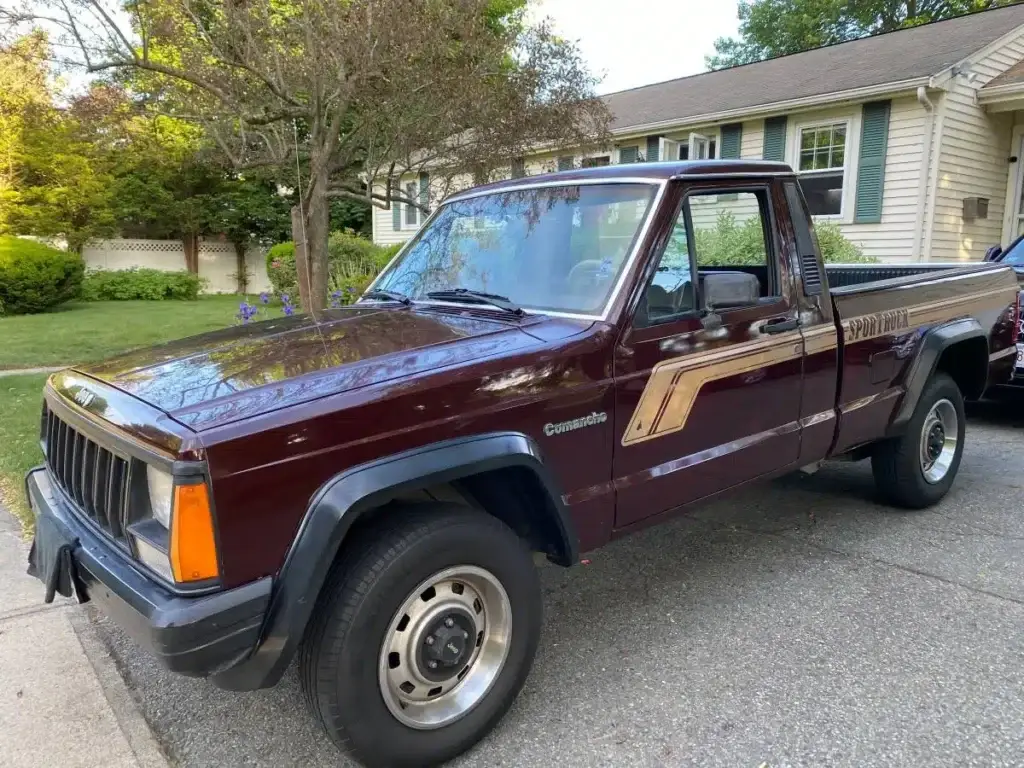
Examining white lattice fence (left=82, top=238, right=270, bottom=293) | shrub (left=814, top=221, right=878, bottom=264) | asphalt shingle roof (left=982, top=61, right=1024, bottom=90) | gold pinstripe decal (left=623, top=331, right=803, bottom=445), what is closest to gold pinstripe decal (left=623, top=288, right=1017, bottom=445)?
gold pinstripe decal (left=623, top=331, right=803, bottom=445)

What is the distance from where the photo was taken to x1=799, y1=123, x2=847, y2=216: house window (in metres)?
13.0

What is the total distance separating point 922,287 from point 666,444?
228 centimetres

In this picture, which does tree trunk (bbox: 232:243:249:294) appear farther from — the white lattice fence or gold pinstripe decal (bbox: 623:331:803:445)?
gold pinstripe decal (bbox: 623:331:803:445)

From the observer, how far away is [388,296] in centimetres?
381

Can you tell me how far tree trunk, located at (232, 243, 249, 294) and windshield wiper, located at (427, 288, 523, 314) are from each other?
27528mm

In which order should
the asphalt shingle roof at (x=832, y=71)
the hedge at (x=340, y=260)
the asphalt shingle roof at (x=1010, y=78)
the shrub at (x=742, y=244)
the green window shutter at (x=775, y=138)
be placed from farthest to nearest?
the hedge at (x=340, y=260) < the green window shutter at (x=775, y=138) < the asphalt shingle roof at (x=832, y=71) < the asphalt shingle roof at (x=1010, y=78) < the shrub at (x=742, y=244)

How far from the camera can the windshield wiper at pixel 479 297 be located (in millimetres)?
3161

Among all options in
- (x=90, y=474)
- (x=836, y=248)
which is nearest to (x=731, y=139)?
(x=836, y=248)

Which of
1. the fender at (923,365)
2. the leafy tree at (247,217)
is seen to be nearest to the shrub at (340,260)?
the leafy tree at (247,217)

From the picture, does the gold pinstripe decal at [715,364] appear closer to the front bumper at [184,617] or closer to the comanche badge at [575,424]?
the comanche badge at [575,424]

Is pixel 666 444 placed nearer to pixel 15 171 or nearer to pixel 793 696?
pixel 793 696

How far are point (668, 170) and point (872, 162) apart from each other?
11015 millimetres

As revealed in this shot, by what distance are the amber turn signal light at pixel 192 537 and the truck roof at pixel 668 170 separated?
221cm

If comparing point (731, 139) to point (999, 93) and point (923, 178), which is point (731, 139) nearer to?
point (923, 178)
